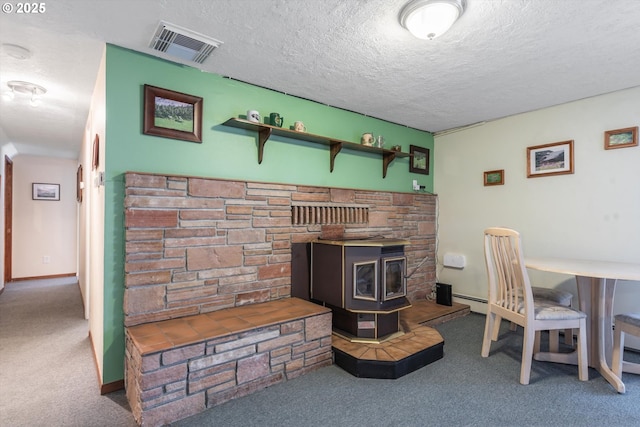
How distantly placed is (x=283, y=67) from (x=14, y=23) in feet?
5.40

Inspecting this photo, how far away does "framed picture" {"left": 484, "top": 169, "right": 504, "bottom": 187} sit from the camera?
3705 mm

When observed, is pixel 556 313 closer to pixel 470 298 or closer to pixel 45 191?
pixel 470 298

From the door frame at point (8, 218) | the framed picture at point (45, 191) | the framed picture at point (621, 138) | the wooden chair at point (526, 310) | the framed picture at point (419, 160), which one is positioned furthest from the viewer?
the framed picture at point (45, 191)

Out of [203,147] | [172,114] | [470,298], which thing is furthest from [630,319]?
[172,114]

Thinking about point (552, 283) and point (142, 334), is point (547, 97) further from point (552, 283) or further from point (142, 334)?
point (142, 334)

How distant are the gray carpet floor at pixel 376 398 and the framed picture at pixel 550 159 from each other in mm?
1782

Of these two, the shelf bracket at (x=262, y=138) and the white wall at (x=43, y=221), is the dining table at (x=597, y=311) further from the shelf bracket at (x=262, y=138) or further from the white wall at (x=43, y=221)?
the white wall at (x=43, y=221)

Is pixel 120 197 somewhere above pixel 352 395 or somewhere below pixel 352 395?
above

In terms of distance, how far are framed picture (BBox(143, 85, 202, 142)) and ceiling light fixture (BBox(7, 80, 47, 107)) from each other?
1.42m

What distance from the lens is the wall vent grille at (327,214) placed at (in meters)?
2.98

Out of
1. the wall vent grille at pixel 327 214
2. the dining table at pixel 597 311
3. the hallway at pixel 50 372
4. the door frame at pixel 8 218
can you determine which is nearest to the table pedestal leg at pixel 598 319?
the dining table at pixel 597 311

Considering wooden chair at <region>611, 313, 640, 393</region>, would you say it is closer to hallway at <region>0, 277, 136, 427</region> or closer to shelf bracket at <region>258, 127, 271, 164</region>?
shelf bracket at <region>258, 127, 271, 164</region>

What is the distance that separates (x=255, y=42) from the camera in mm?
2129

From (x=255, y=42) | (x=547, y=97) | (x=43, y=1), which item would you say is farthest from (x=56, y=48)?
(x=547, y=97)
